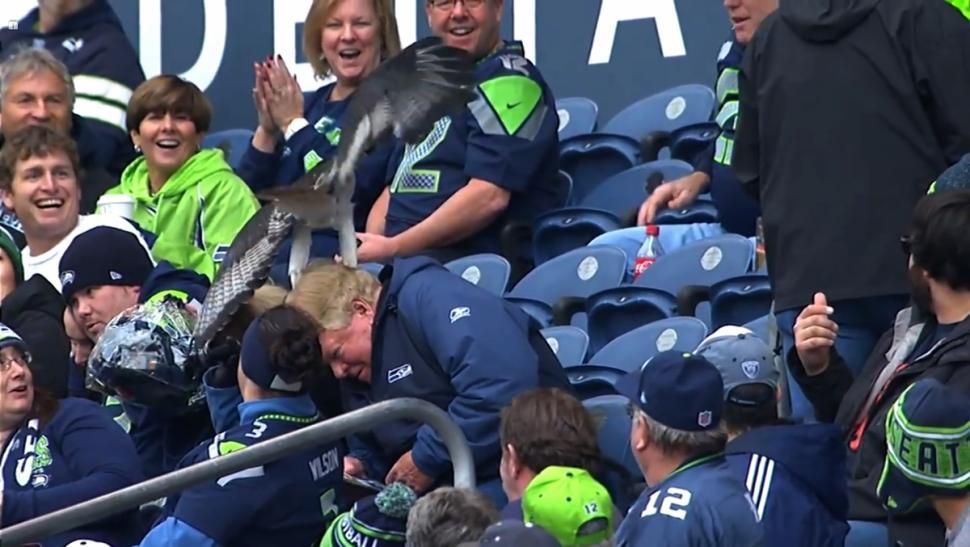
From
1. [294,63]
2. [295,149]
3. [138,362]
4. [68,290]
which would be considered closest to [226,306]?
[138,362]

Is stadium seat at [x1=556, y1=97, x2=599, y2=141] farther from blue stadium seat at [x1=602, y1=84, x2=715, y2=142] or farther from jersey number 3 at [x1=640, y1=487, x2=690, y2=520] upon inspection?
jersey number 3 at [x1=640, y1=487, x2=690, y2=520]

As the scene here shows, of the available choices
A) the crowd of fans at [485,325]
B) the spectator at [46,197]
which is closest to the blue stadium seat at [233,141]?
the crowd of fans at [485,325]

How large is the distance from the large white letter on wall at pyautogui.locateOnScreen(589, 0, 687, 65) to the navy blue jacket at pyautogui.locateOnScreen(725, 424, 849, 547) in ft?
12.4

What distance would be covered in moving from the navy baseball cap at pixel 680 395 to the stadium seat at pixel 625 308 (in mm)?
2075

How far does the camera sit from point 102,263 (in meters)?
6.91

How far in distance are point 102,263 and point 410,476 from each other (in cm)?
150

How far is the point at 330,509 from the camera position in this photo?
19.1 feet

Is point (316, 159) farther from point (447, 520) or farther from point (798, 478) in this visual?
point (798, 478)

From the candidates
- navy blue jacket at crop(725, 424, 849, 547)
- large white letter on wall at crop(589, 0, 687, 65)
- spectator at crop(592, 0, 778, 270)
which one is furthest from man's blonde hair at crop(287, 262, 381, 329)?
large white letter on wall at crop(589, 0, 687, 65)

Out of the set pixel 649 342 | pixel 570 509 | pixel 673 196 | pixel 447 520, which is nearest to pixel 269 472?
pixel 447 520

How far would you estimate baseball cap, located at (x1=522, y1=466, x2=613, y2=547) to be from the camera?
4.85 metres

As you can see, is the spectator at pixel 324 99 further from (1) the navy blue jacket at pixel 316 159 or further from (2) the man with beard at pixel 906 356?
(2) the man with beard at pixel 906 356

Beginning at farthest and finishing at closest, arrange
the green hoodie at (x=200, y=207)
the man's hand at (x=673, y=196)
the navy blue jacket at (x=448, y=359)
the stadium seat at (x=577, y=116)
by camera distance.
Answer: the stadium seat at (x=577, y=116)
the green hoodie at (x=200, y=207)
the man's hand at (x=673, y=196)
the navy blue jacket at (x=448, y=359)

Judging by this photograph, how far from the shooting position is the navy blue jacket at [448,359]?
5762mm
